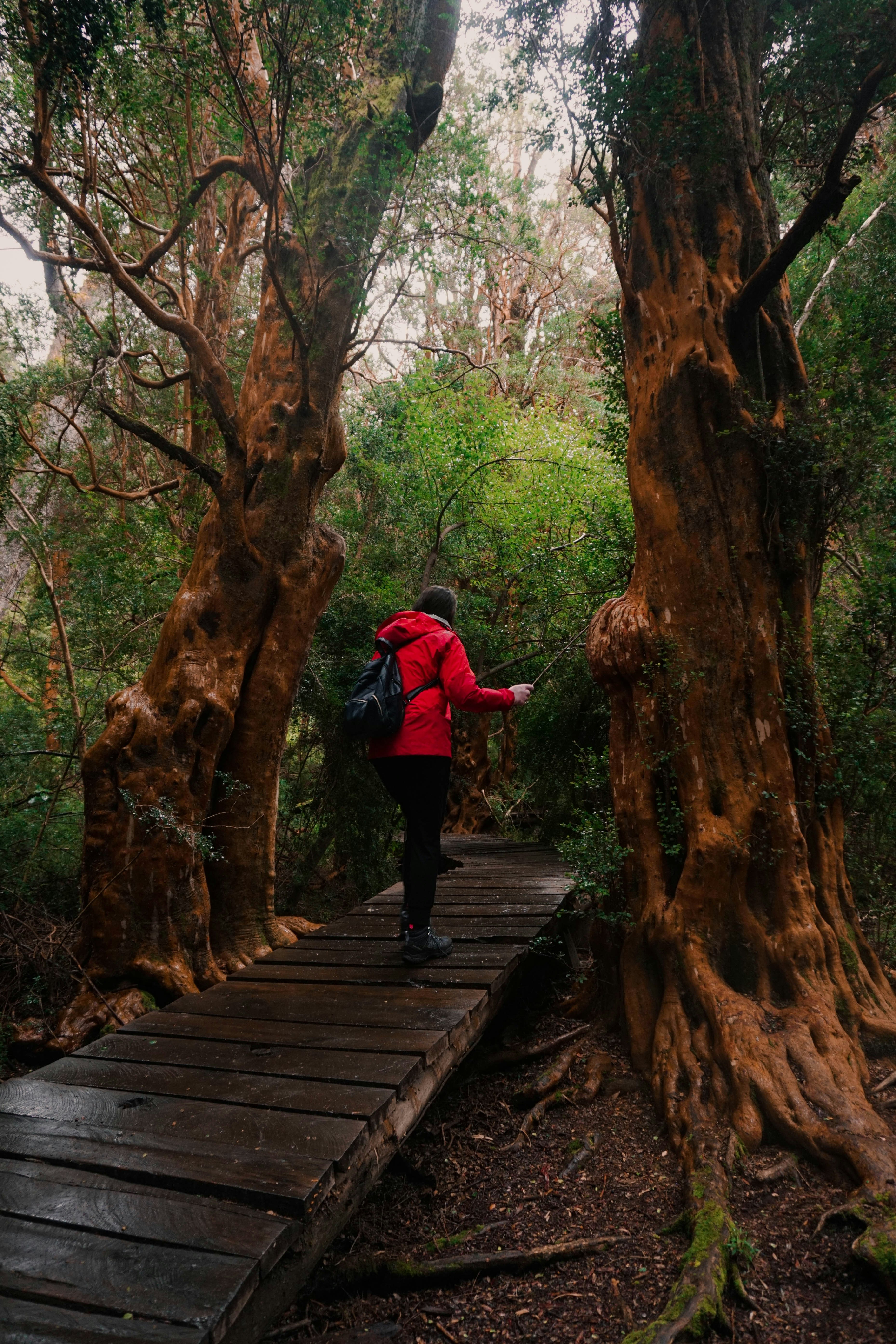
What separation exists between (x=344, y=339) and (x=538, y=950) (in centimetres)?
512

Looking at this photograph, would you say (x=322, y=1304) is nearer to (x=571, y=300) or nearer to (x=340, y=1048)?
(x=340, y=1048)

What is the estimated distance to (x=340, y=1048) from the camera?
335 cm

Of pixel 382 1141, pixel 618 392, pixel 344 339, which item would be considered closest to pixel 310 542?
pixel 344 339

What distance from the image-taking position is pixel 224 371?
5.45m

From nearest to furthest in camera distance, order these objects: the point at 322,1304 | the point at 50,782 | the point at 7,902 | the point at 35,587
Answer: the point at 322,1304 → the point at 7,902 → the point at 50,782 → the point at 35,587

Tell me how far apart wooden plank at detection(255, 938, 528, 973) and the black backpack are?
4.91ft

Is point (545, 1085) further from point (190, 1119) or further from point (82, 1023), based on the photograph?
point (82, 1023)

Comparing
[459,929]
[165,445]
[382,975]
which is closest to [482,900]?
[459,929]

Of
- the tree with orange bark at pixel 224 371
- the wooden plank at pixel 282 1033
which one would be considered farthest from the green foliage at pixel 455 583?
the wooden plank at pixel 282 1033

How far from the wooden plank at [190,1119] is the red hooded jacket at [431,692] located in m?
1.86

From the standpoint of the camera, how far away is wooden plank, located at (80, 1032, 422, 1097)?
3.06m

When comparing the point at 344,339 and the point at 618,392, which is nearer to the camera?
the point at 618,392

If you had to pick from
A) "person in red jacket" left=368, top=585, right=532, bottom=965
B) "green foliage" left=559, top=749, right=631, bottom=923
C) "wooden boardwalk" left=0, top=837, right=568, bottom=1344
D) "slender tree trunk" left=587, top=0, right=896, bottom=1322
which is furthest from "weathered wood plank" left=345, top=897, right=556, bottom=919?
"slender tree trunk" left=587, top=0, right=896, bottom=1322

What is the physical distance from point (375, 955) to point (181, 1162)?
2.29 metres
